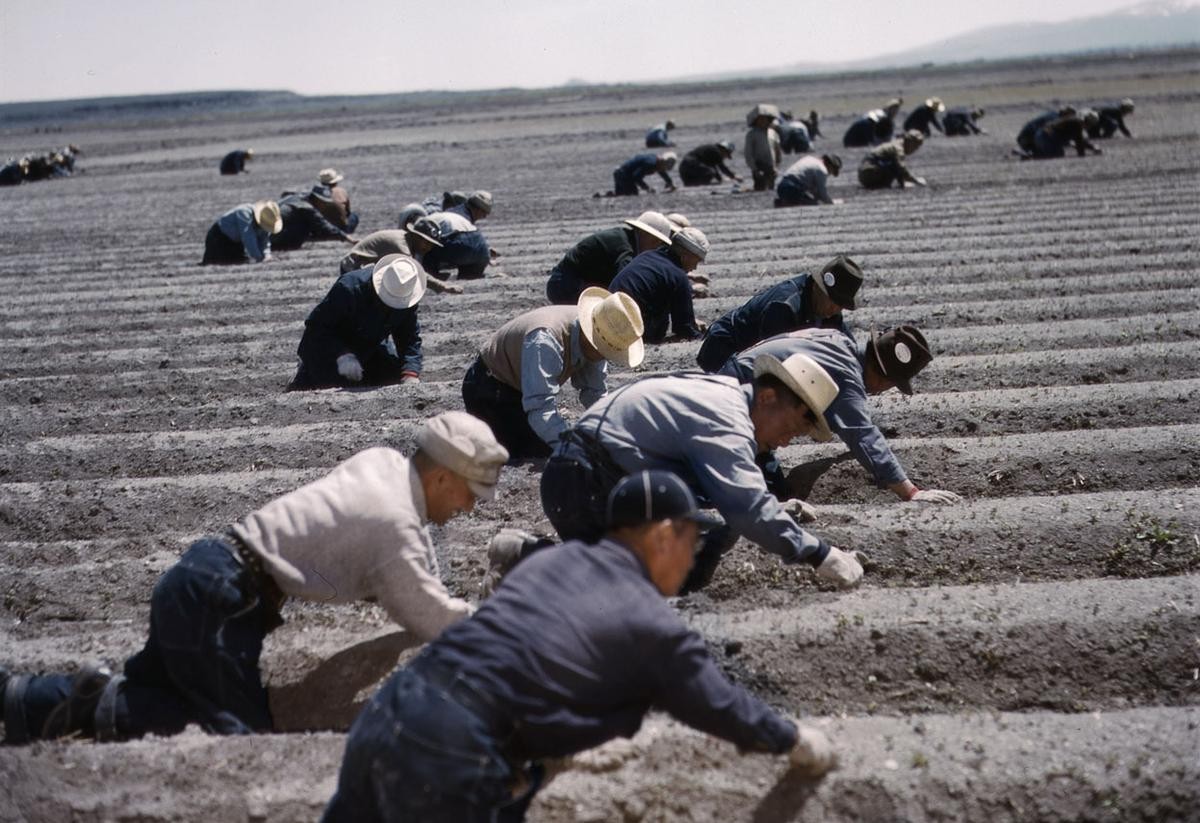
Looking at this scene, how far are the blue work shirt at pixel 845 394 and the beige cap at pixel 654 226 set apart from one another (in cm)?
254

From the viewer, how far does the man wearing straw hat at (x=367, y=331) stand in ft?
20.9

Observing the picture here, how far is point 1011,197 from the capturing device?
42.1ft

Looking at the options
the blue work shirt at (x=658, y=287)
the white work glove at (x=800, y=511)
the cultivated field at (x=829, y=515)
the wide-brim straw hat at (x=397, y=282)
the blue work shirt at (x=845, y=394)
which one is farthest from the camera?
the blue work shirt at (x=658, y=287)

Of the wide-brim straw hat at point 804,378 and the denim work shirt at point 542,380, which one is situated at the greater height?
the wide-brim straw hat at point 804,378

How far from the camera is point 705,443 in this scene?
336cm

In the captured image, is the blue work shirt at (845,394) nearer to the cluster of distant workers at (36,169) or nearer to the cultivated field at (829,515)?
the cultivated field at (829,515)

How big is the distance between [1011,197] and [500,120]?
31533mm

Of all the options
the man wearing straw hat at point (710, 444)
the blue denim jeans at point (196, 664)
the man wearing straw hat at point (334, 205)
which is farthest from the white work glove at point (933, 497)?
the man wearing straw hat at point (334, 205)

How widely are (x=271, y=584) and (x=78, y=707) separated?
653mm

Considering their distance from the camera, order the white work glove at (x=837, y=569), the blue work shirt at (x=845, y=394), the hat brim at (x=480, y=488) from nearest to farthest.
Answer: the hat brim at (x=480, y=488) → the white work glove at (x=837, y=569) → the blue work shirt at (x=845, y=394)

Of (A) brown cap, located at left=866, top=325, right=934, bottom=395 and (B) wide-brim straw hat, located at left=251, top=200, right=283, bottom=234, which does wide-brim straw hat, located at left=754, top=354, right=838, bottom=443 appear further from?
(B) wide-brim straw hat, located at left=251, top=200, right=283, bottom=234

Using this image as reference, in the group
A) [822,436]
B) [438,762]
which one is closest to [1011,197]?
[822,436]

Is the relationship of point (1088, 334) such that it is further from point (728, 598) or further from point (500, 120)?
point (500, 120)

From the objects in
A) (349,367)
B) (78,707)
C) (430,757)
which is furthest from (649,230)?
(430,757)
